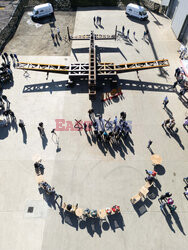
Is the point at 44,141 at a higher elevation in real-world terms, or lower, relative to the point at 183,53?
lower

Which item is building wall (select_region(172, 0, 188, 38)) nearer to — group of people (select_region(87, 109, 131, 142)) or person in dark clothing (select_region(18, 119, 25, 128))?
group of people (select_region(87, 109, 131, 142))

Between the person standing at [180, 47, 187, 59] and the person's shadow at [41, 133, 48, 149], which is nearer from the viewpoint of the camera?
the person's shadow at [41, 133, 48, 149]

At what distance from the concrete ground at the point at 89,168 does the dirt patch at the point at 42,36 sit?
12.3ft

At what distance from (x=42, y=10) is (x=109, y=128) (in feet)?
98.8

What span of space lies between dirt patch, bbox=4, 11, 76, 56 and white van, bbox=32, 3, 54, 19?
105cm

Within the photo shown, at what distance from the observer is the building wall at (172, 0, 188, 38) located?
1150 inches

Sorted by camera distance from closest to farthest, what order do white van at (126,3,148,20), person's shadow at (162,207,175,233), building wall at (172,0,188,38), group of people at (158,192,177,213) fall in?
person's shadow at (162,207,175,233) < group of people at (158,192,177,213) < building wall at (172,0,188,38) < white van at (126,3,148,20)

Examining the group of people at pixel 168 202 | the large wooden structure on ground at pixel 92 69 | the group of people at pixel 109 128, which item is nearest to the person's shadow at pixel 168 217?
the group of people at pixel 168 202

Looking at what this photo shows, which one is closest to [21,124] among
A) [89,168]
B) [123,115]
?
[89,168]

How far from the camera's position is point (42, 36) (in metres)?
32.9

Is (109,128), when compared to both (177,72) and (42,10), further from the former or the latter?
(42,10)

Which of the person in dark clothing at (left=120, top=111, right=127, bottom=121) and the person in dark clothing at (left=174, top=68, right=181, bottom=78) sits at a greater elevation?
the person in dark clothing at (left=174, top=68, right=181, bottom=78)

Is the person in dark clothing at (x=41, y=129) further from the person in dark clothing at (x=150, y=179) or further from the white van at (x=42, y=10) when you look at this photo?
the white van at (x=42, y=10)

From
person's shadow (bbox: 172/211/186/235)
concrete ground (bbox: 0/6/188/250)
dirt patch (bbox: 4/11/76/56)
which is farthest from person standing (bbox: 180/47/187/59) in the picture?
person's shadow (bbox: 172/211/186/235)
